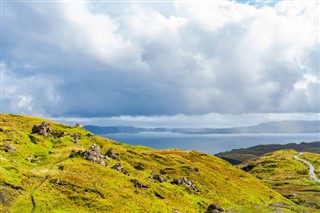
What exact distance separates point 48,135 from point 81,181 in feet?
149

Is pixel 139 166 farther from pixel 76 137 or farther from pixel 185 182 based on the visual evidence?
pixel 76 137

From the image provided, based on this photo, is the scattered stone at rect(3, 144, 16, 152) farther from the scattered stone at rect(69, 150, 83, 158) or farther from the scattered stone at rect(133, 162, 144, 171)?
the scattered stone at rect(133, 162, 144, 171)

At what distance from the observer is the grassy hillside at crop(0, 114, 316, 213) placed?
60031mm

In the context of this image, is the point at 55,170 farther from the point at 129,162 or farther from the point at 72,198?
the point at 129,162

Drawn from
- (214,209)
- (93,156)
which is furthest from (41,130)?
(214,209)

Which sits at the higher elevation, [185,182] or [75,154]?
[75,154]

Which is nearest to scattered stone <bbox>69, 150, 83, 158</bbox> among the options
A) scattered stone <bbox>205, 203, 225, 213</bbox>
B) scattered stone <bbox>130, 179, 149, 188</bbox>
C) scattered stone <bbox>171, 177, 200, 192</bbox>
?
scattered stone <bbox>130, 179, 149, 188</bbox>

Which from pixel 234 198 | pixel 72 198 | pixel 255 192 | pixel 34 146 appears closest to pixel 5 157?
pixel 34 146

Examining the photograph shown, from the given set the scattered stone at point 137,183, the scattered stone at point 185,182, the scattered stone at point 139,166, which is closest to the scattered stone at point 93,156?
the scattered stone at point 137,183

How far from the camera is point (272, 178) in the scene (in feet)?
572

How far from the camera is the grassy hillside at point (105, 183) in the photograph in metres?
60.0

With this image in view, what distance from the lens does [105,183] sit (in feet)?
233

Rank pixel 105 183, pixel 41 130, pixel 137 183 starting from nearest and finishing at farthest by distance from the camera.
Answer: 1. pixel 105 183
2. pixel 137 183
3. pixel 41 130

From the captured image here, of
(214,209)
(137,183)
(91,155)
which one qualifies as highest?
(91,155)
